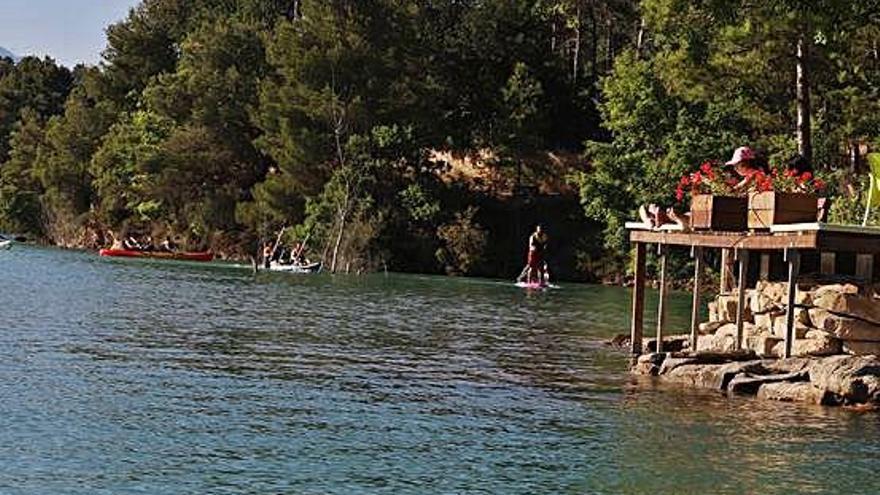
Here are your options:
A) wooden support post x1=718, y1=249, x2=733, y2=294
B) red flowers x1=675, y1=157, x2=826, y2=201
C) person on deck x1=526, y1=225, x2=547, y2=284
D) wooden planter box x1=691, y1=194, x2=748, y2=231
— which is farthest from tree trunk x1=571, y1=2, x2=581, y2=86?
wooden planter box x1=691, y1=194, x2=748, y2=231

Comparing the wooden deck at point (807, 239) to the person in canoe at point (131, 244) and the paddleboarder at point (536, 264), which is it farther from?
the person in canoe at point (131, 244)

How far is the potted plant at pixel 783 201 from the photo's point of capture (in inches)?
840

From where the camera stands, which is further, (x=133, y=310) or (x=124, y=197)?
(x=124, y=197)

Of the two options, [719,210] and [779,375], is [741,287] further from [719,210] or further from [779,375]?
[779,375]

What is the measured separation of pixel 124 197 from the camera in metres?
90.6

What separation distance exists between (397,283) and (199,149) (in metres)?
28.6

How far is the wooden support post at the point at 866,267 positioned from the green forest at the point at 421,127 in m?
19.0

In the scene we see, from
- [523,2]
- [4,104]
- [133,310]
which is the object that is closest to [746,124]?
[523,2]

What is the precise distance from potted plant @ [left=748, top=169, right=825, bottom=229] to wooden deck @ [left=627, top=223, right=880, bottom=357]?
8.2 inches

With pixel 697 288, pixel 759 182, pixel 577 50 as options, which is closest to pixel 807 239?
pixel 759 182

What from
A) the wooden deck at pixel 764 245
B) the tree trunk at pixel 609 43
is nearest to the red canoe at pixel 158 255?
the tree trunk at pixel 609 43

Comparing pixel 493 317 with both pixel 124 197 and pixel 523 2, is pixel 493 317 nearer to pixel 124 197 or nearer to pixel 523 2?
pixel 523 2

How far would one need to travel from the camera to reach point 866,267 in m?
22.1

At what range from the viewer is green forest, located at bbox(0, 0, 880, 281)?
49531mm
